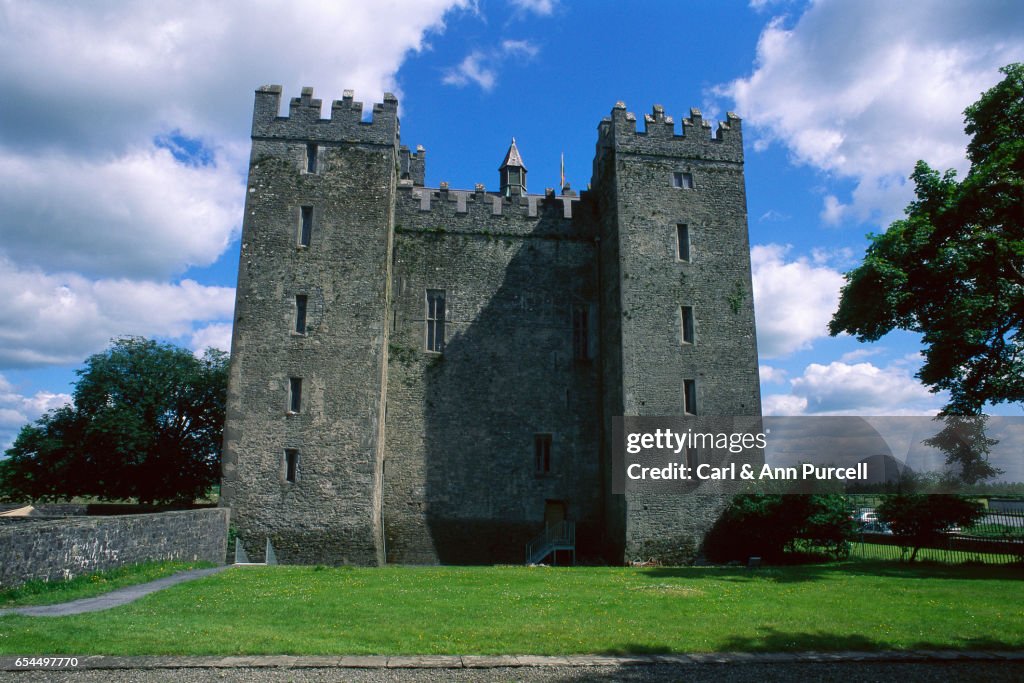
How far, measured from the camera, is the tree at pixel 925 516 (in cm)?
1872

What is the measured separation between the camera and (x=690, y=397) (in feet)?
70.3

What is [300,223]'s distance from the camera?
2183 centimetres

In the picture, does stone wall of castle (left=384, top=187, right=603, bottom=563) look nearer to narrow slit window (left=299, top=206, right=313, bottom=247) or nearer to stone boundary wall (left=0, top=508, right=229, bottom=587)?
narrow slit window (left=299, top=206, right=313, bottom=247)

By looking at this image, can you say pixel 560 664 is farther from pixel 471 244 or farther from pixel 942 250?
pixel 471 244

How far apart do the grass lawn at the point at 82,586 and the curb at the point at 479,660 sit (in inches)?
173

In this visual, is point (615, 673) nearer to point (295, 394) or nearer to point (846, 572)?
point (846, 572)

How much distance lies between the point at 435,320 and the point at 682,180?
380 inches

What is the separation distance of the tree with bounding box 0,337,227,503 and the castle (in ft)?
47.3

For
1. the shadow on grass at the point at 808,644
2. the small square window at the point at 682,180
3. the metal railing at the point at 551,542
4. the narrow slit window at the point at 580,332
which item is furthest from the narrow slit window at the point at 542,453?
the shadow on grass at the point at 808,644

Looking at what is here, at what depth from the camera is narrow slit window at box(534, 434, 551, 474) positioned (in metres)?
23.0

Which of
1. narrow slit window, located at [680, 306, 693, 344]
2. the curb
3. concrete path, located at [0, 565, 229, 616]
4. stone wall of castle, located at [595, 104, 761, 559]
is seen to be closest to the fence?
stone wall of castle, located at [595, 104, 761, 559]

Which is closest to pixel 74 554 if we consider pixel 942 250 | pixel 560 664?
pixel 560 664

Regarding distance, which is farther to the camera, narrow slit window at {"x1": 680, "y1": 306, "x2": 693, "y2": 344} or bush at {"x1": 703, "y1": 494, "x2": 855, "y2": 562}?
narrow slit window at {"x1": 680, "y1": 306, "x2": 693, "y2": 344}

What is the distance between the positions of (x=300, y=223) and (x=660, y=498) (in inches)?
553
